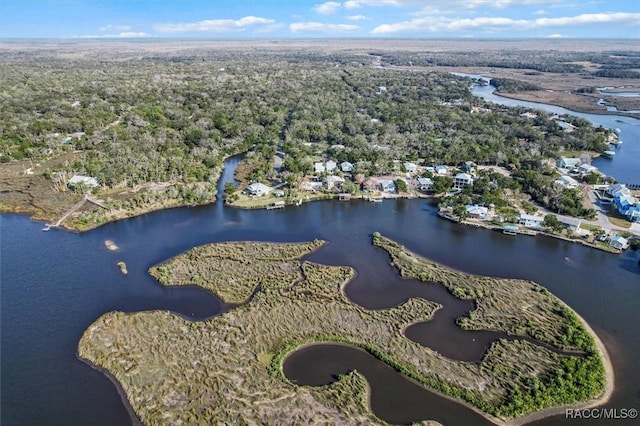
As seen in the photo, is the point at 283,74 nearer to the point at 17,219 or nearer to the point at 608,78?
the point at 17,219

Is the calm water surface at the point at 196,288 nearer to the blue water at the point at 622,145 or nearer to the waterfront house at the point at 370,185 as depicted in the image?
the waterfront house at the point at 370,185

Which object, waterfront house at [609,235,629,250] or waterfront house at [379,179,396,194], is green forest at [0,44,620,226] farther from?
waterfront house at [609,235,629,250]

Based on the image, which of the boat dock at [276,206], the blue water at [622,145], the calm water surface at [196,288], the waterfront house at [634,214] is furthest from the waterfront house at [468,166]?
the boat dock at [276,206]

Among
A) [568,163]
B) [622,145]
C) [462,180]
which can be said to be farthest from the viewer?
[622,145]

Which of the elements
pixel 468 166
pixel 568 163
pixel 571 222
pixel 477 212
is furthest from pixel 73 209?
pixel 568 163

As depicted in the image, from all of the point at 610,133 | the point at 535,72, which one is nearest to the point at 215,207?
the point at 610,133

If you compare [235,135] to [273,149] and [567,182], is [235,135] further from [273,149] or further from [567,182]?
[567,182]
